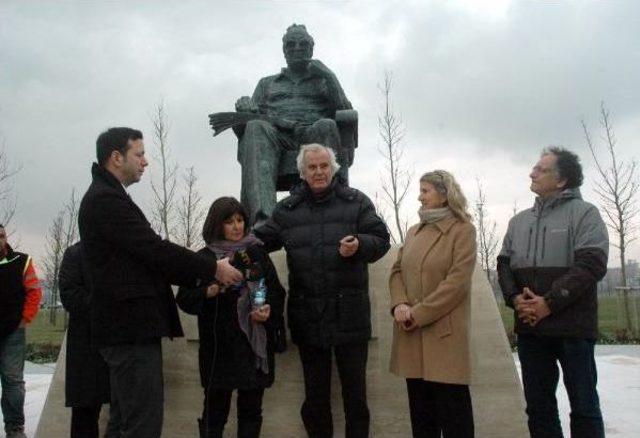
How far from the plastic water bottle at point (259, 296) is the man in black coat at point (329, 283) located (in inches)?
6.3

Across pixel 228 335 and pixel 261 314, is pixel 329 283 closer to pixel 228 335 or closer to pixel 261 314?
pixel 261 314

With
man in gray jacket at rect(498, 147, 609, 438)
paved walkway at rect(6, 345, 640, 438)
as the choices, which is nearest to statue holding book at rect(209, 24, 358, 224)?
man in gray jacket at rect(498, 147, 609, 438)

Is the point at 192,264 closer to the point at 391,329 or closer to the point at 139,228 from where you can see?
the point at 139,228

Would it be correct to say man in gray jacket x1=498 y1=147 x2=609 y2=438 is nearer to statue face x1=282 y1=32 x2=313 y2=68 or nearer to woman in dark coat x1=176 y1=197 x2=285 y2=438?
woman in dark coat x1=176 y1=197 x2=285 y2=438

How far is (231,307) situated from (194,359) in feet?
3.19

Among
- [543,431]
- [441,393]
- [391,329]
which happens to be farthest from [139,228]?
[543,431]

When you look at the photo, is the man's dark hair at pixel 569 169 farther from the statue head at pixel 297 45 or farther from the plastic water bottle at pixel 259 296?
the statue head at pixel 297 45

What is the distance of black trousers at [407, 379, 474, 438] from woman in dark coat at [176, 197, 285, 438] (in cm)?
75

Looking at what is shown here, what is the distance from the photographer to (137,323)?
2387mm

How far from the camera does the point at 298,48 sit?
5.04m

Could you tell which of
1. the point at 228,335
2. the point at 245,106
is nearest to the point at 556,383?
the point at 228,335

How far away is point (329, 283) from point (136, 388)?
→ 103 centimetres

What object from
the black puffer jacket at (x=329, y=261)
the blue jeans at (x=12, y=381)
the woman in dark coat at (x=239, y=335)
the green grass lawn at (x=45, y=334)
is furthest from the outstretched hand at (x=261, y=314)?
the green grass lawn at (x=45, y=334)

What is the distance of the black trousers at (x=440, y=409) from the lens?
2654 millimetres
